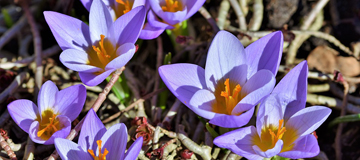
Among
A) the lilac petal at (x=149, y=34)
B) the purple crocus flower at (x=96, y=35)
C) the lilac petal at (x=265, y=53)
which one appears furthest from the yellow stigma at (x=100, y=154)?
the lilac petal at (x=265, y=53)

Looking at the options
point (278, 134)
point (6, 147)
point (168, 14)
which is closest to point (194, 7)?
point (168, 14)

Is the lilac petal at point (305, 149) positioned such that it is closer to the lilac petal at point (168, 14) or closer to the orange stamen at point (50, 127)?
the lilac petal at point (168, 14)

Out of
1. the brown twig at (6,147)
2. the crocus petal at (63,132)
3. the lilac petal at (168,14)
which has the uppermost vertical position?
the lilac petal at (168,14)

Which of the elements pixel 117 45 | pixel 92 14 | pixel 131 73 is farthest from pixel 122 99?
pixel 92 14

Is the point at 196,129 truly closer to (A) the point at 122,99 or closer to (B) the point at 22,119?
(A) the point at 122,99

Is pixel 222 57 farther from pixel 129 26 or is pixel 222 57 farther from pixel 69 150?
pixel 69 150
